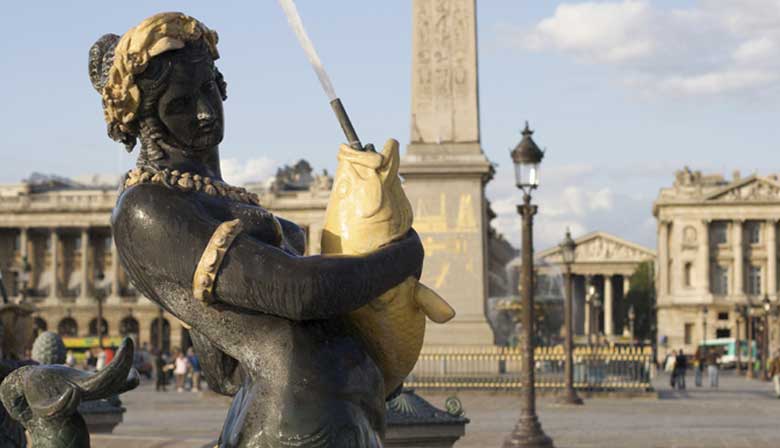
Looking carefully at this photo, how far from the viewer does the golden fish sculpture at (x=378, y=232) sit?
10.3 ft

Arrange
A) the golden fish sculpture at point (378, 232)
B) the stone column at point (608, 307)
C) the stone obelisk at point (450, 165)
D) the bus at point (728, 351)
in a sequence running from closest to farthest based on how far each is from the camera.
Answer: the golden fish sculpture at point (378, 232) < the stone obelisk at point (450, 165) < the bus at point (728, 351) < the stone column at point (608, 307)

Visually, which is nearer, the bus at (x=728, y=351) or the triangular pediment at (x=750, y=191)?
the bus at (x=728, y=351)

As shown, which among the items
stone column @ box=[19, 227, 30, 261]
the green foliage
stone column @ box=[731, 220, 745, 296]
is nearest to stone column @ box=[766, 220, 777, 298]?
stone column @ box=[731, 220, 745, 296]

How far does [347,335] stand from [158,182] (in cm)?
50

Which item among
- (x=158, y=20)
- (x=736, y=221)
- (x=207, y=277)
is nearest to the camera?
(x=207, y=277)

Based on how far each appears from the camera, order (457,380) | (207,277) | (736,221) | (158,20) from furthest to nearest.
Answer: (736,221) → (457,380) → (158,20) → (207,277)

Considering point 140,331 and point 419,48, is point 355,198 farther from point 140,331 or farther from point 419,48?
point 140,331

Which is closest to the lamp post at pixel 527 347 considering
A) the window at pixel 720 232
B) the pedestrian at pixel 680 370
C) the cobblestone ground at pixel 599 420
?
the cobblestone ground at pixel 599 420

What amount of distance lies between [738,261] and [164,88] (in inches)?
5019

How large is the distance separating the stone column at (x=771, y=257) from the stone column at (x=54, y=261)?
60.3 m

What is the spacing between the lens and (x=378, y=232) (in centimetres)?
312

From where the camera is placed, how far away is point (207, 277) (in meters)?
2.98

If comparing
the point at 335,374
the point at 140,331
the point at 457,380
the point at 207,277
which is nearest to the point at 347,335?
the point at 335,374

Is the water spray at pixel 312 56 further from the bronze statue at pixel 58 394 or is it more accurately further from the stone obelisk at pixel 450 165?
the stone obelisk at pixel 450 165
